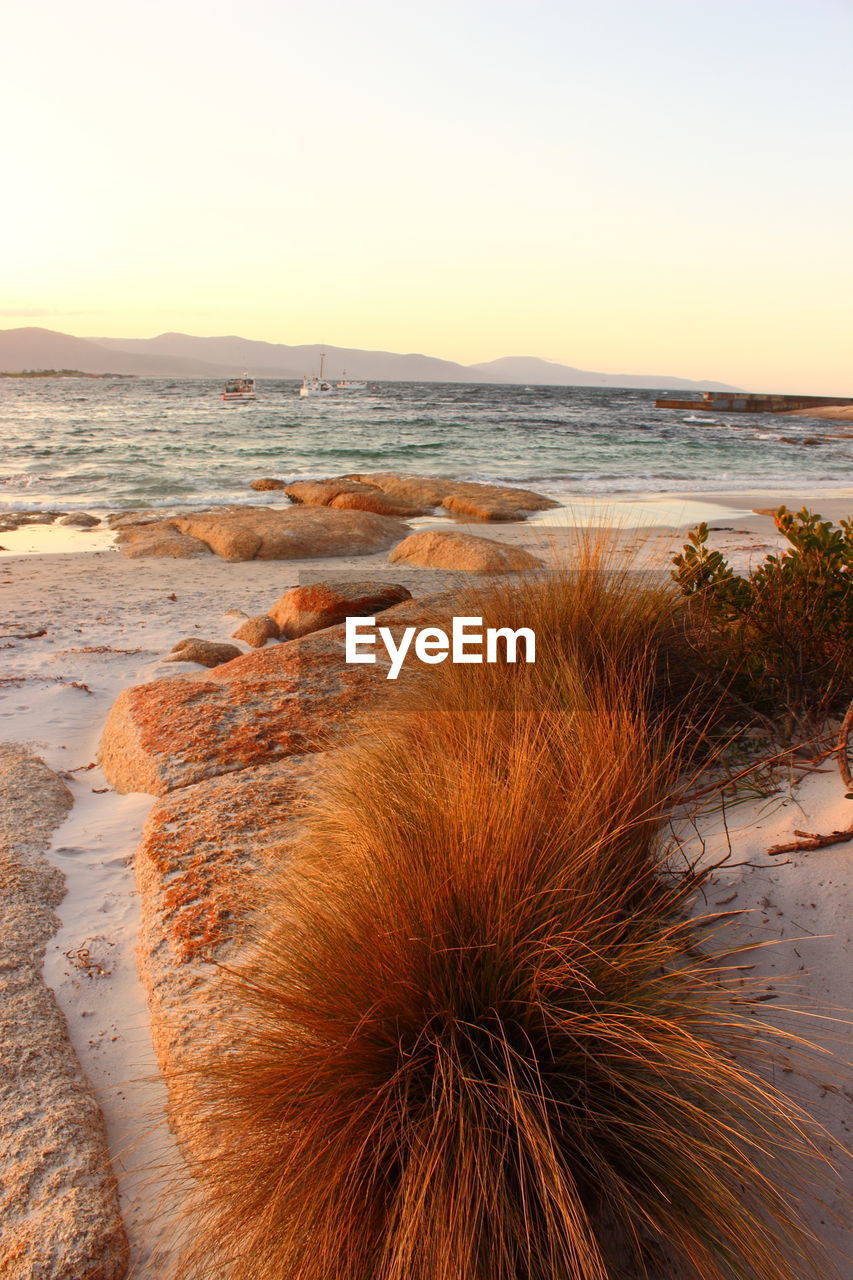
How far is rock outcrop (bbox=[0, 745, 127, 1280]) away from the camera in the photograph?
Result: 5.73 ft

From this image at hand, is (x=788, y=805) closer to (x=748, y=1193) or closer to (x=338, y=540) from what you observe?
(x=748, y=1193)

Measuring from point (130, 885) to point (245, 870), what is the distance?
22.3 inches

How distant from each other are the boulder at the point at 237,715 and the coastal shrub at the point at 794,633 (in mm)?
1581

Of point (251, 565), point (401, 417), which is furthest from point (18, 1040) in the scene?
point (401, 417)

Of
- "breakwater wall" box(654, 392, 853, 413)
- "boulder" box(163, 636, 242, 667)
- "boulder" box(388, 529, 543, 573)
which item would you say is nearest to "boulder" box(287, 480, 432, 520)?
"boulder" box(388, 529, 543, 573)

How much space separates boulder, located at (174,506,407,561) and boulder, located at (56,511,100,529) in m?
1.76

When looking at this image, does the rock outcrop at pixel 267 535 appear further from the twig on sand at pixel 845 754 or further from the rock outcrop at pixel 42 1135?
the twig on sand at pixel 845 754

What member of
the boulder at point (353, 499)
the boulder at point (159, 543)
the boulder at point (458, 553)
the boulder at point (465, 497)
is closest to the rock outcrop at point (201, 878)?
the boulder at point (458, 553)

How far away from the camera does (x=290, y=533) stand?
11492 millimetres

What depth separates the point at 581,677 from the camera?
3.24m

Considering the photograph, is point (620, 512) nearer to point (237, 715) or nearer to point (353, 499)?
point (353, 499)

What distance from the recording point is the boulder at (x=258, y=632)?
6.74 metres

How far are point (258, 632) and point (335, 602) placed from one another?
0.74 m

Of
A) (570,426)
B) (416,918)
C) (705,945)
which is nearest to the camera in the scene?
(416,918)
